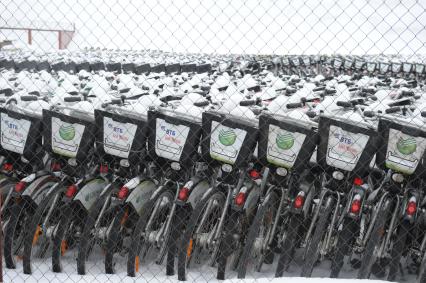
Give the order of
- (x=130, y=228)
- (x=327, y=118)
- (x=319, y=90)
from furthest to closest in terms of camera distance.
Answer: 1. (x=319, y=90)
2. (x=130, y=228)
3. (x=327, y=118)

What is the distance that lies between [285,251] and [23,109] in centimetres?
198

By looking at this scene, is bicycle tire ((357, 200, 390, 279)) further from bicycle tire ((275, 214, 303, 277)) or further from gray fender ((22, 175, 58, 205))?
gray fender ((22, 175, 58, 205))

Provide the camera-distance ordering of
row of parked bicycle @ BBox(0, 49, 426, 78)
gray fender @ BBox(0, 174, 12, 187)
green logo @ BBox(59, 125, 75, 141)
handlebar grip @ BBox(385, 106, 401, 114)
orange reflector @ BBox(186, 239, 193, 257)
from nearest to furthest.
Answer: orange reflector @ BBox(186, 239, 193, 257) < green logo @ BBox(59, 125, 75, 141) < gray fender @ BBox(0, 174, 12, 187) < handlebar grip @ BBox(385, 106, 401, 114) < row of parked bicycle @ BBox(0, 49, 426, 78)

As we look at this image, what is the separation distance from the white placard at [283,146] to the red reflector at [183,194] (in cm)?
55

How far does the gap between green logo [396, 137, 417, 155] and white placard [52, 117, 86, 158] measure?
1.98 meters

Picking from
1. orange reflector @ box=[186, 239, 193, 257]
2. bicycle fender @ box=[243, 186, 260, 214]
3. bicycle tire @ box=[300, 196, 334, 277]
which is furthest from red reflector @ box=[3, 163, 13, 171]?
bicycle tire @ box=[300, 196, 334, 277]

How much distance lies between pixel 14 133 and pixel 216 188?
1.40 meters

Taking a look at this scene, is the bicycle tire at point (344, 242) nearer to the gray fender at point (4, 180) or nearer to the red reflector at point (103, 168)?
the red reflector at point (103, 168)

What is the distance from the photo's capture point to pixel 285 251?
11.5 feet

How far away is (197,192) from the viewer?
3.59 m

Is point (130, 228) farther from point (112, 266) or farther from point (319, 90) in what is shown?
point (319, 90)

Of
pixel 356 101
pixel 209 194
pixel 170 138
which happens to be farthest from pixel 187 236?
pixel 356 101

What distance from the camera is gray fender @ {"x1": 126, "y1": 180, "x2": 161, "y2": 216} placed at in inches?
139

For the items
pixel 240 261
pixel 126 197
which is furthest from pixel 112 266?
pixel 240 261
